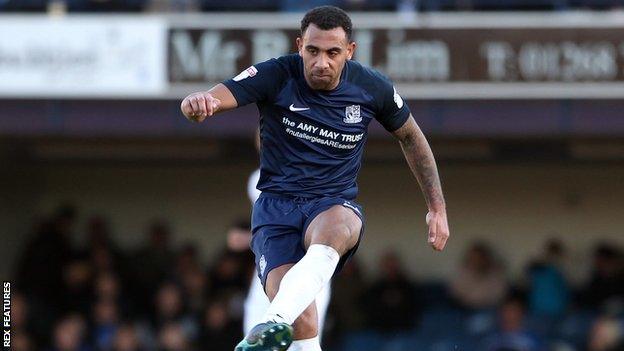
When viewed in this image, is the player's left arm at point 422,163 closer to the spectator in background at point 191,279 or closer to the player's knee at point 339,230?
the player's knee at point 339,230

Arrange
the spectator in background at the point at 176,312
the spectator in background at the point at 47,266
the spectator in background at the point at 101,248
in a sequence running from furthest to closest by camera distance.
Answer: the spectator in background at the point at 101,248, the spectator in background at the point at 47,266, the spectator in background at the point at 176,312

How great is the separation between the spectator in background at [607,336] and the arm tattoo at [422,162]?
6.82 meters

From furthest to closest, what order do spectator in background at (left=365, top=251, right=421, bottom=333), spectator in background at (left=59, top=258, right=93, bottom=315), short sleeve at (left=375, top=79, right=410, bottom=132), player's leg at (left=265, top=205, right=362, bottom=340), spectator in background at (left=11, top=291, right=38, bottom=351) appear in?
spectator in background at (left=59, top=258, right=93, bottom=315)
spectator in background at (left=365, top=251, right=421, bottom=333)
spectator in background at (left=11, top=291, right=38, bottom=351)
short sleeve at (left=375, top=79, right=410, bottom=132)
player's leg at (left=265, top=205, right=362, bottom=340)

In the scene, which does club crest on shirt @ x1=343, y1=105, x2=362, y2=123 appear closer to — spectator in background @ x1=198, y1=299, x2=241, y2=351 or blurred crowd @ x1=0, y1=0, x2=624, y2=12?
spectator in background @ x1=198, y1=299, x2=241, y2=351

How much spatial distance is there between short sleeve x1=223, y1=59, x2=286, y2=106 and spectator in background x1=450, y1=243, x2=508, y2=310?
8.43 metres

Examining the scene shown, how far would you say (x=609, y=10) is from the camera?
44.4ft

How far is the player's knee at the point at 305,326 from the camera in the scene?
637cm

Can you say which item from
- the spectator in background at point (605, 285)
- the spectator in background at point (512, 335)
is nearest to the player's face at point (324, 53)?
the spectator in background at point (512, 335)

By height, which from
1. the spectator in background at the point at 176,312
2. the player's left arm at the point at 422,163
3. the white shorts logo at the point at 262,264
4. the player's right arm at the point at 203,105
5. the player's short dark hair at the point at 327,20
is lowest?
the spectator in background at the point at 176,312

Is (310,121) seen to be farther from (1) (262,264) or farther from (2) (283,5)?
(2) (283,5)

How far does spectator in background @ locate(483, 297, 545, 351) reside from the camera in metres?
13.3

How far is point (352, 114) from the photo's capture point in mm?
6562

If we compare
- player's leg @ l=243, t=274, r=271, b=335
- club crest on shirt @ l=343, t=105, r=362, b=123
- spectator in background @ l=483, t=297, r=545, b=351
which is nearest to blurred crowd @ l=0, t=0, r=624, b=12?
spectator in background @ l=483, t=297, r=545, b=351

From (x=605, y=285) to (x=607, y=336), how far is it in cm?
106
